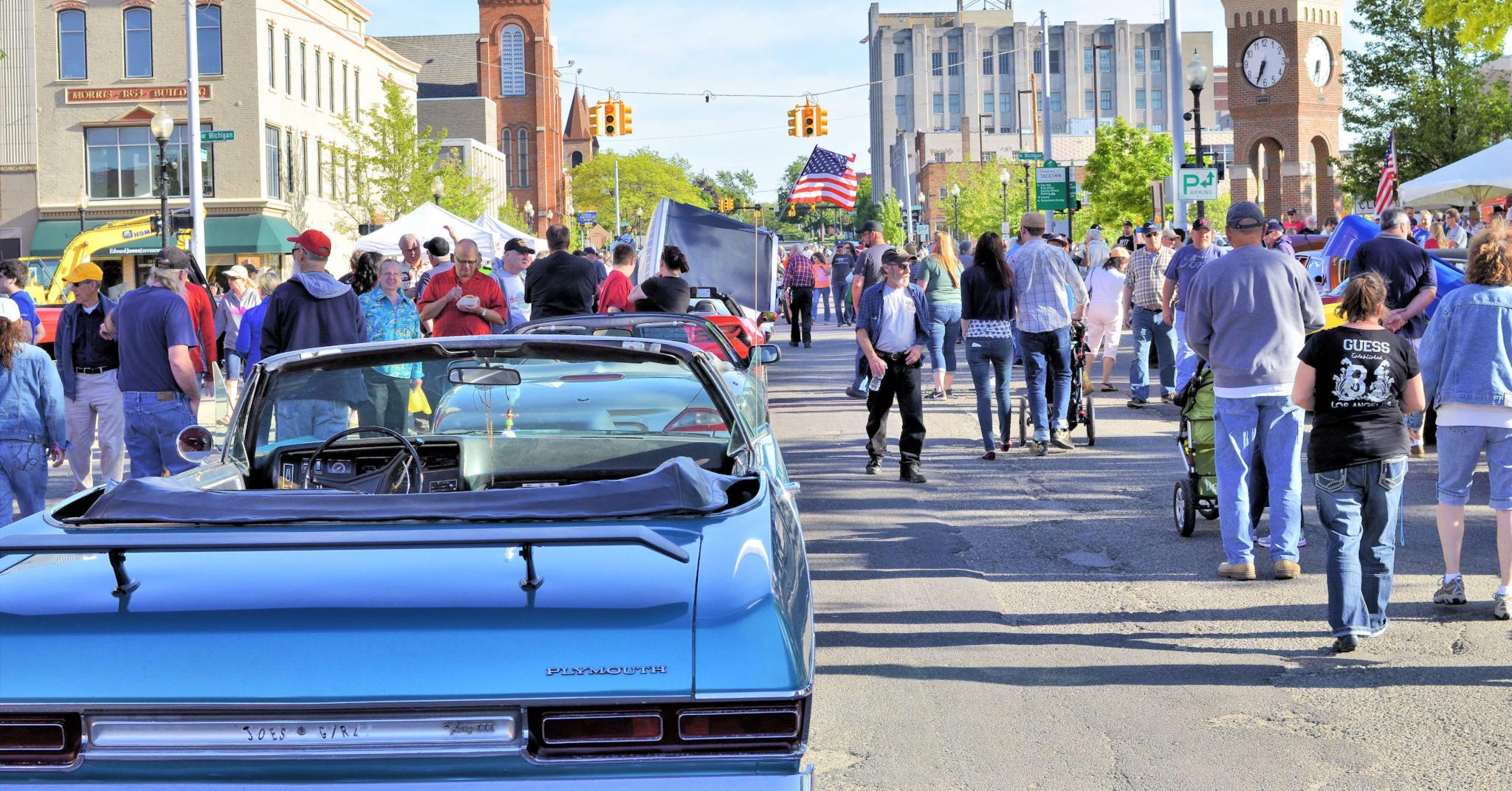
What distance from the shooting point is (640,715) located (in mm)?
2953

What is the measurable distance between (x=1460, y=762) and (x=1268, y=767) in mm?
670

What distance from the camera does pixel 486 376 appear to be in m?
4.89

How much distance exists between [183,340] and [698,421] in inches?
196

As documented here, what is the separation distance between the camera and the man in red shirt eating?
40.7ft

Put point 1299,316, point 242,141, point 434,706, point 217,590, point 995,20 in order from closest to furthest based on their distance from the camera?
point 434,706 < point 217,590 < point 1299,316 < point 242,141 < point 995,20

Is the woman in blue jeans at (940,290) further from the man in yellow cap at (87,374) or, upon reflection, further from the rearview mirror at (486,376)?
the rearview mirror at (486,376)

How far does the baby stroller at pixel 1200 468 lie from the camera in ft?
29.6

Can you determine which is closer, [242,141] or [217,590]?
[217,590]

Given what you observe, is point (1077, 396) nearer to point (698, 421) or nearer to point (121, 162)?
point (698, 421)

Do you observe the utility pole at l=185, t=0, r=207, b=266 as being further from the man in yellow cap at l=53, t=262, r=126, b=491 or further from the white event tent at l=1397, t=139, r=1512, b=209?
the white event tent at l=1397, t=139, r=1512, b=209

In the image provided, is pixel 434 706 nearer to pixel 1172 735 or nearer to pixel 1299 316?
pixel 1172 735

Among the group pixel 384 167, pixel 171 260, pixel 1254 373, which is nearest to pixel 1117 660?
pixel 1254 373

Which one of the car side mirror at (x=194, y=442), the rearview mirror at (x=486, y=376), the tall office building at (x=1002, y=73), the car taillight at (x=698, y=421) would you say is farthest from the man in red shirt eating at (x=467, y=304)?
the tall office building at (x=1002, y=73)

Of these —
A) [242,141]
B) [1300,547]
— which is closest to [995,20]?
[242,141]
